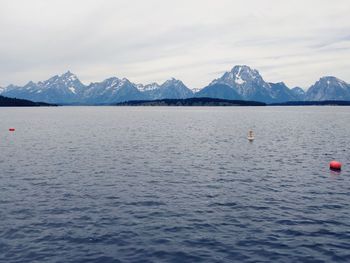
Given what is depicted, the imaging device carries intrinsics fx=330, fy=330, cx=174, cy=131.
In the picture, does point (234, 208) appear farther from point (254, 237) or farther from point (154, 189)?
point (154, 189)

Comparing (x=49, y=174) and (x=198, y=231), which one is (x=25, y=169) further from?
(x=198, y=231)

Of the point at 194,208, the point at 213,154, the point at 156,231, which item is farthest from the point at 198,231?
the point at 213,154

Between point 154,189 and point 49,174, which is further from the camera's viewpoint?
point 49,174

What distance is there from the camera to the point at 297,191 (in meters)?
41.4

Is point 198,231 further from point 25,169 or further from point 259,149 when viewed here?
point 259,149

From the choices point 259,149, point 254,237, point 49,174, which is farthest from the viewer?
point 259,149

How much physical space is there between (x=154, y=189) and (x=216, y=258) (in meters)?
18.9

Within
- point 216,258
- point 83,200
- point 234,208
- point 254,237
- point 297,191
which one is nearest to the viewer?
point 216,258

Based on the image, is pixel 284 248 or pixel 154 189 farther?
pixel 154 189

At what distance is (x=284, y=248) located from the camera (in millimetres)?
26016

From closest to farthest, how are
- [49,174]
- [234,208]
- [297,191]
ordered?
[234,208]
[297,191]
[49,174]

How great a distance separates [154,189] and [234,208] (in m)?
11.5

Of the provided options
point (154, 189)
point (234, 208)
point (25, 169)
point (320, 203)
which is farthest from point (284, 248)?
point (25, 169)

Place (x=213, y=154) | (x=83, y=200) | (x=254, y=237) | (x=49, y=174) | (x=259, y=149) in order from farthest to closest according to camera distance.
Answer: (x=259, y=149) → (x=213, y=154) → (x=49, y=174) → (x=83, y=200) → (x=254, y=237)
